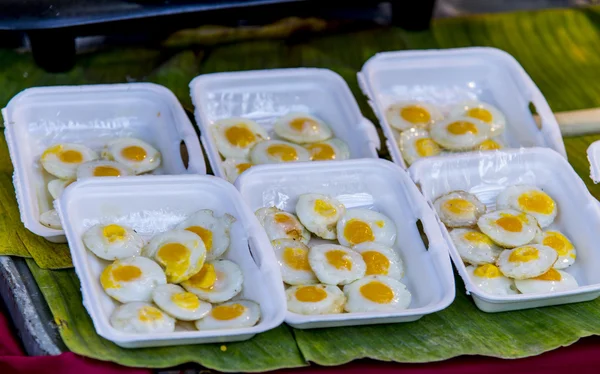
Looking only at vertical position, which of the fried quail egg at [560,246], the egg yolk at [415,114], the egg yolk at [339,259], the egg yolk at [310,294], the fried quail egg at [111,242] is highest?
the fried quail egg at [111,242]

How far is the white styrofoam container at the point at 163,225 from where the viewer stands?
2.23 metres

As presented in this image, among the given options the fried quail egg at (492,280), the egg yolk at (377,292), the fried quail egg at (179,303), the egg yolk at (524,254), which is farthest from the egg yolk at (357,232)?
the fried quail egg at (179,303)

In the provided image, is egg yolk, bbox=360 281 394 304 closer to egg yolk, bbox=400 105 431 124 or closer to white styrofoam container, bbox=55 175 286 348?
white styrofoam container, bbox=55 175 286 348

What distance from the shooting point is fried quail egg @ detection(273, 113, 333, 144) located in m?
3.16

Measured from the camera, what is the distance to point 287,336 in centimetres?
243

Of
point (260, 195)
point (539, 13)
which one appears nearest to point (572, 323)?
point (260, 195)

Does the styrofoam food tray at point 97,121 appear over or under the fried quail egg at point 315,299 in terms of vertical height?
over

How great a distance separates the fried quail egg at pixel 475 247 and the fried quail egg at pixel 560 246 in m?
0.17

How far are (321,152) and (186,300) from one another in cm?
98

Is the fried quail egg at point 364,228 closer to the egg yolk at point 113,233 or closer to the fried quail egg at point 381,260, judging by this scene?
the fried quail egg at point 381,260

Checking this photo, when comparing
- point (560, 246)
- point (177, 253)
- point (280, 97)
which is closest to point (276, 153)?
point (280, 97)

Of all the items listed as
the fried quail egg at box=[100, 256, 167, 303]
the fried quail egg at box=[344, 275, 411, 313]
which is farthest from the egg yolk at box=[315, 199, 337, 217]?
the fried quail egg at box=[100, 256, 167, 303]

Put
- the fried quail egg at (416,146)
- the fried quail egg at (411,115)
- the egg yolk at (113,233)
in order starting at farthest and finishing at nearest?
the fried quail egg at (411,115) → the fried quail egg at (416,146) → the egg yolk at (113,233)

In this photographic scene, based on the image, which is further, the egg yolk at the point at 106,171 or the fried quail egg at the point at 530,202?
the fried quail egg at the point at 530,202
